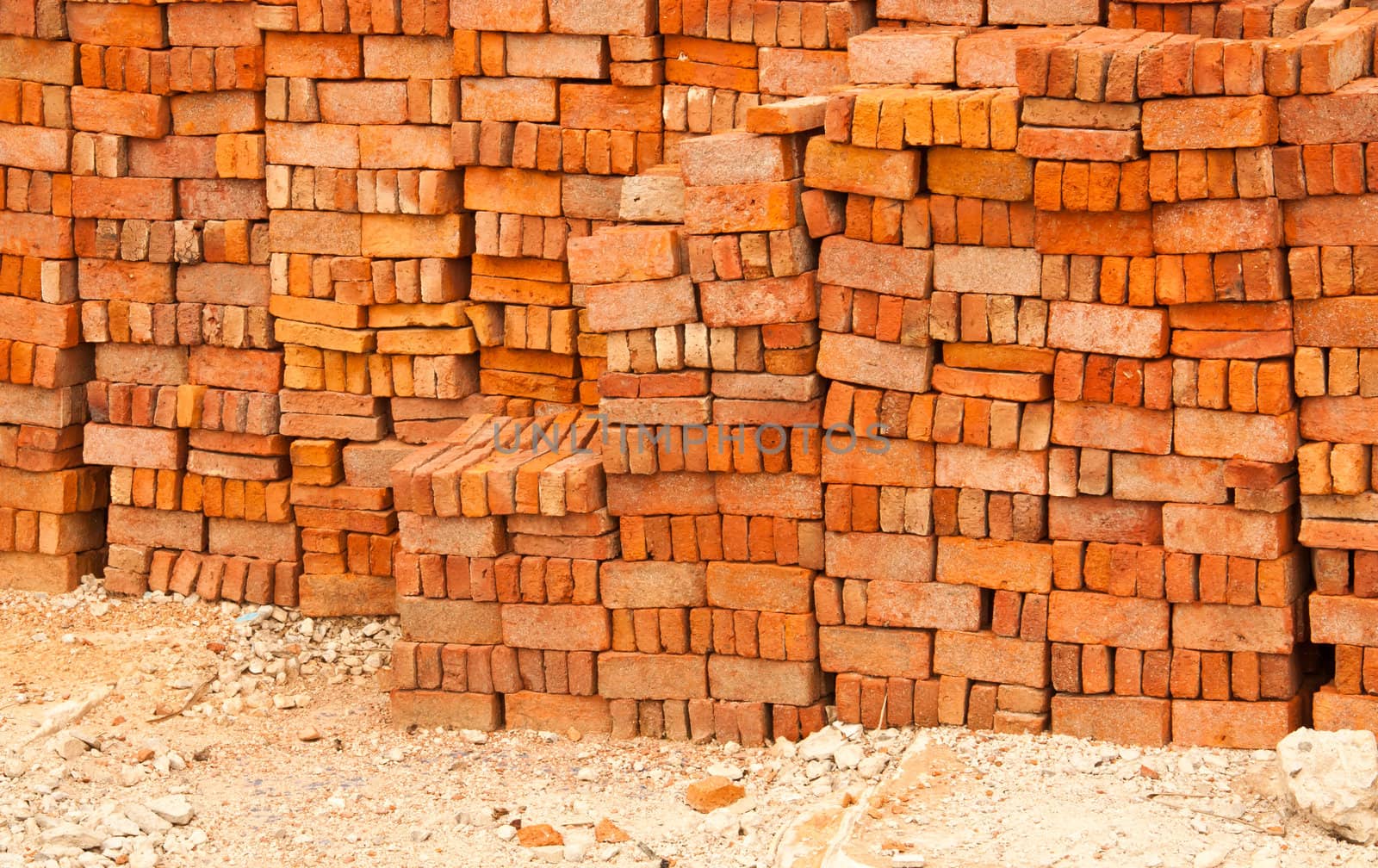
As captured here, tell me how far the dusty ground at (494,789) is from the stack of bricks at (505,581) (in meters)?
0.20

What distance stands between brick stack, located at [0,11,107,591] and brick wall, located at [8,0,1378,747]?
0.09ft

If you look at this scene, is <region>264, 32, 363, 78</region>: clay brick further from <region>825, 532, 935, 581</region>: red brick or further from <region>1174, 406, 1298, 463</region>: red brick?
<region>1174, 406, 1298, 463</region>: red brick

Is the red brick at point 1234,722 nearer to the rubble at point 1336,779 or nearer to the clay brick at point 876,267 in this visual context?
the rubble at point 1336,779

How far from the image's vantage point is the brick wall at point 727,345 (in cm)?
823

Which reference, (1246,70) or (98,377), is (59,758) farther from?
(1246,70)

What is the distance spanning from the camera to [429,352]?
10.4m

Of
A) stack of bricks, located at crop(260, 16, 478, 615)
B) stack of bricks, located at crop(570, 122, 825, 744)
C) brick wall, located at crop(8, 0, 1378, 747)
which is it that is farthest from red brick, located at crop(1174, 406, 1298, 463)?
stack of bricks, located at crop(260, 16, 478, 615)

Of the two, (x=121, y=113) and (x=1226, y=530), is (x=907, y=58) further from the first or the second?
(x=121, y=113)

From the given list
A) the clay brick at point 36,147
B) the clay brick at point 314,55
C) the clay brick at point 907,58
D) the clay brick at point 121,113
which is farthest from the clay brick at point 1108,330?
the clay brick at point 36,147

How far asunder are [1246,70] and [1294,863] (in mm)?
3048

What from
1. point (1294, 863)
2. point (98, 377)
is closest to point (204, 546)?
point (98, 377)

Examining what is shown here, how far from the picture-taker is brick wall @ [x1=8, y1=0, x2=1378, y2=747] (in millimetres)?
8234

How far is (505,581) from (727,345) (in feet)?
5.13

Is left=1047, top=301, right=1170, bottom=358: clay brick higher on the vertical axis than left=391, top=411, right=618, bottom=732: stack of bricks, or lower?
higher
